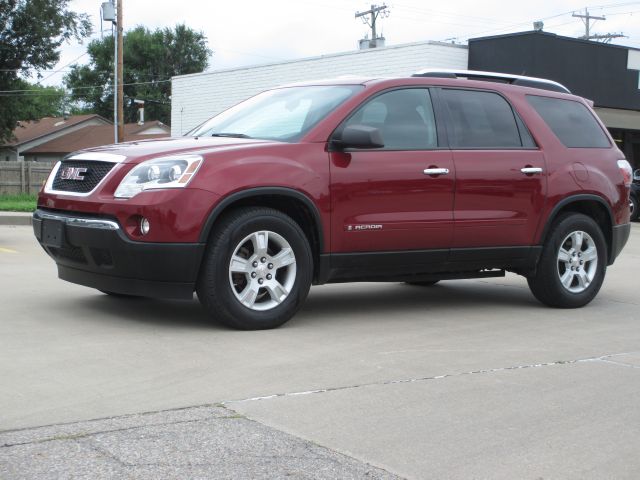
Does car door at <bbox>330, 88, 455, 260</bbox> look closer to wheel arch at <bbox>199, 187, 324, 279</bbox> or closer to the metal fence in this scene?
wheel arch at <bbox>199, 187, 324, 279</bbox>

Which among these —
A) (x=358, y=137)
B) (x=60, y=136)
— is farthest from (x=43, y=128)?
(x=358, y=137)

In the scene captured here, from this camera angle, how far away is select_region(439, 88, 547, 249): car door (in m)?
7.39

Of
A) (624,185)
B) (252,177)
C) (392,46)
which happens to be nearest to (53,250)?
(252,177)

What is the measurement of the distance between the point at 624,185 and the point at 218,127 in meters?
3.71

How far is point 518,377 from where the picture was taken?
538 cm

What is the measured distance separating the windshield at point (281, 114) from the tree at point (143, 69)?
2995 inches

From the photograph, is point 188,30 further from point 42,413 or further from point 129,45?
point 42,413

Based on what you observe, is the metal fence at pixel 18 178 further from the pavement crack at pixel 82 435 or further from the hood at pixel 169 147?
the pavement crack at pixel 82 435

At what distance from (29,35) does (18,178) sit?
11133 millimetres

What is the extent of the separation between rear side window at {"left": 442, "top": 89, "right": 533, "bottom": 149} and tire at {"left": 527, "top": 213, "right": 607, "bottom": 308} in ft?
2.71

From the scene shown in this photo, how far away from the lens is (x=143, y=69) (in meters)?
84.6

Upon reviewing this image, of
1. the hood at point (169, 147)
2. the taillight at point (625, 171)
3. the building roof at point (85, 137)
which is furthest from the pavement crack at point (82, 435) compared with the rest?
the building roof at point (85, 137)

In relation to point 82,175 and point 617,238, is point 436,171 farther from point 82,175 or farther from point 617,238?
point 82,175

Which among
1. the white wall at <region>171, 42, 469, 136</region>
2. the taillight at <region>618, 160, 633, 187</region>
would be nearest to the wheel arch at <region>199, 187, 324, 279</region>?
the taillight at <region>618, 160, 633, 187</region>
